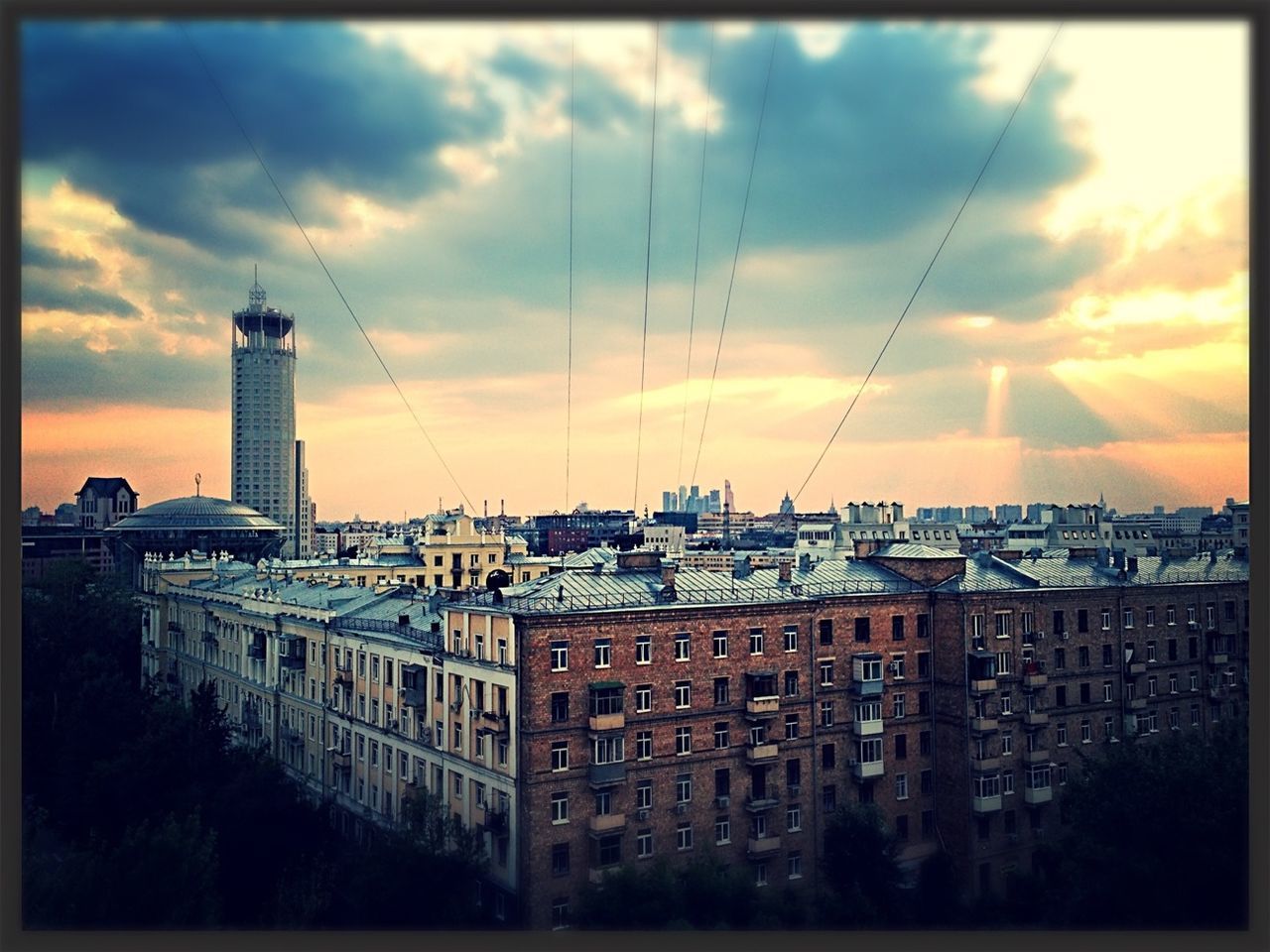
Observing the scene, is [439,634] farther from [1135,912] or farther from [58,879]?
[1135,912]

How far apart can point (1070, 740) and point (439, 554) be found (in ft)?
48.4

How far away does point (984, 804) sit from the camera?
11938 millimetres

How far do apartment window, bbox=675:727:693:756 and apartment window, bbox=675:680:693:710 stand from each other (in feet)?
0.81

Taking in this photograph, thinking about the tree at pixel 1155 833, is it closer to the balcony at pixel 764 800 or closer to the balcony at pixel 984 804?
the balcony at pixel 984 804

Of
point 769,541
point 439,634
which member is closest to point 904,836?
point 439,634

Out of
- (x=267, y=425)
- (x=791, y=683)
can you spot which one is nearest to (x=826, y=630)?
(x=791, y=683)

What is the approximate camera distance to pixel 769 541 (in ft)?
150

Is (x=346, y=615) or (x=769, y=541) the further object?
(x=769, y=541)

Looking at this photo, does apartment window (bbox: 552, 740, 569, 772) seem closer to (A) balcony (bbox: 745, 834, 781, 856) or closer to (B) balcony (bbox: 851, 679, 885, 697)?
(A) balcony (bbox: 745, 834, 781, 856)

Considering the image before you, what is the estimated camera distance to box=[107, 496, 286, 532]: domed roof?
27797 millimetres

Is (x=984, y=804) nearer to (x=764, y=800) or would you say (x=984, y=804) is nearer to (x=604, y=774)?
(x=764, y=800)

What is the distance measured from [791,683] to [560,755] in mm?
3075

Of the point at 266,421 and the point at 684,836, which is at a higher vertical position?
the point at 266,421

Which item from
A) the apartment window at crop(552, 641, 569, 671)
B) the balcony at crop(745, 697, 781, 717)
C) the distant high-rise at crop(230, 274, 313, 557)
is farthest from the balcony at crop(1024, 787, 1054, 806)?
the distant high-rise at crop(230, 274, 313, 557)
